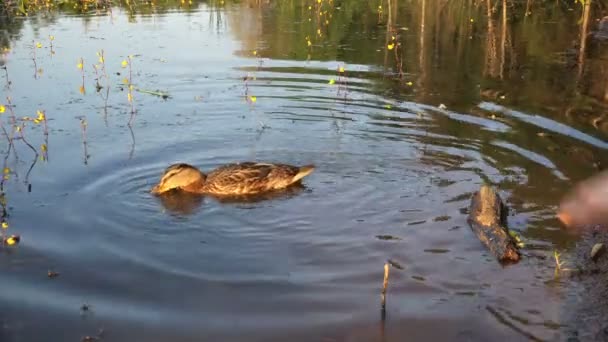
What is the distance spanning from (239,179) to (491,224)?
371cm

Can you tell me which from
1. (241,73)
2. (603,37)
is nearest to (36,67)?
(241,73)

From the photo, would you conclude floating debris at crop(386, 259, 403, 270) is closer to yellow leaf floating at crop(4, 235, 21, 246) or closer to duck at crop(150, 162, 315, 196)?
duck at crop(150, 162, 315, 196)

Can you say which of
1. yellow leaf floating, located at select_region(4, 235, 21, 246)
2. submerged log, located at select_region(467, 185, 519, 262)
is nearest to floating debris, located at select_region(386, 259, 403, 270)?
submerged log, located at select_region(467, 185, 519, 262)

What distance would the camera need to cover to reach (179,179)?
9.31 meters

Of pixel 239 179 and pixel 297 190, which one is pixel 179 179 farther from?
pixel 297 190

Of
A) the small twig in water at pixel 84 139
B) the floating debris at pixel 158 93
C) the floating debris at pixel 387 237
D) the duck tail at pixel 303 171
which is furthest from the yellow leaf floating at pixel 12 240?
the floating debris at pixel 158 93

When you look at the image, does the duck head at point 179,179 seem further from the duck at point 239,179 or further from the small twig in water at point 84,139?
the small twig in water at point 84,139

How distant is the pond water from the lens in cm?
605

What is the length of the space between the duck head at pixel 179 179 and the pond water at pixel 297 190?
20cm

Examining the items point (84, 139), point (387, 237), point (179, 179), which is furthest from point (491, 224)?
point (84, 139)

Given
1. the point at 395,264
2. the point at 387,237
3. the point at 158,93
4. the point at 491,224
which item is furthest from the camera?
the point at 158,93

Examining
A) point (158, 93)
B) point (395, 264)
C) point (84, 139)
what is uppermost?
point (158, 93)

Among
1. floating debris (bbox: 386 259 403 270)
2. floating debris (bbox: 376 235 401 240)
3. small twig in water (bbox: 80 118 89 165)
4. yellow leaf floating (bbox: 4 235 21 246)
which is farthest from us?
small twig in water (bbox: 80 118 89 165)

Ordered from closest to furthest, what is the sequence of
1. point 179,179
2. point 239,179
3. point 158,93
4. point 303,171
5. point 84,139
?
point 179,179 → point 239,179 → point 303,171 → point 84,139 → point 158,93
